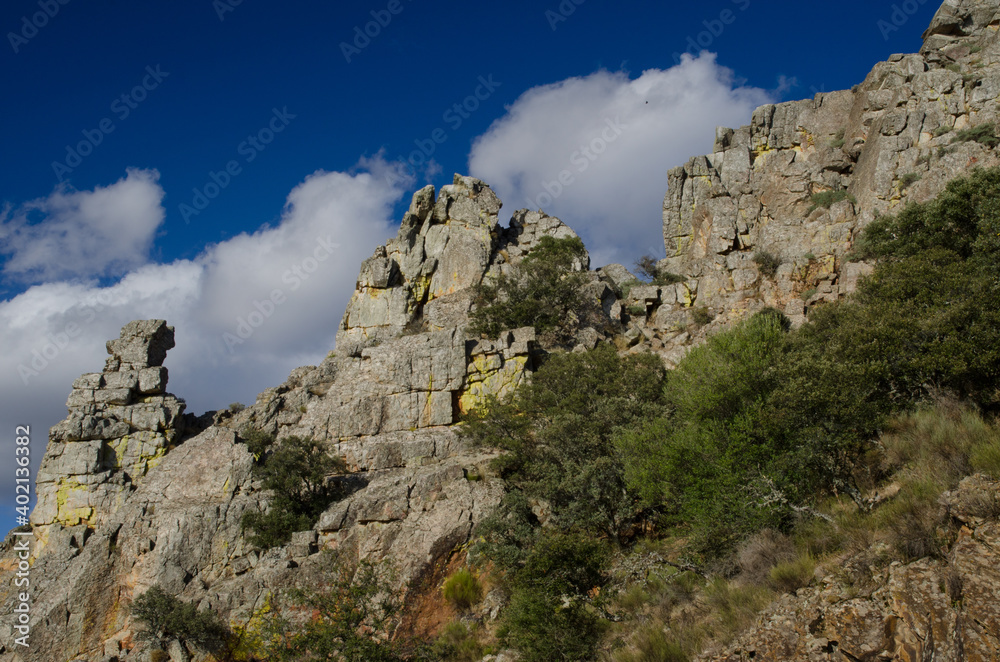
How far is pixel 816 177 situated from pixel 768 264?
1120 centimetres

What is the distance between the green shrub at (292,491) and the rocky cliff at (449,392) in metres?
1.03

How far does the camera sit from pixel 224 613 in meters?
27.0

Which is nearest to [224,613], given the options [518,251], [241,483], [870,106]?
[241,483]

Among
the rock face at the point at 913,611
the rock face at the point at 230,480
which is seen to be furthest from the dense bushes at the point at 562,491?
the rock face at the point at 913,611

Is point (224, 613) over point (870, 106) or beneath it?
beneath

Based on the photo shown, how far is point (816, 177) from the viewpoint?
5034cm

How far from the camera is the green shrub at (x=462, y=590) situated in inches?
980

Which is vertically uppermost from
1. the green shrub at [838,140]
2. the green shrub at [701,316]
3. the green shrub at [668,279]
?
the green shrub at [838,140]

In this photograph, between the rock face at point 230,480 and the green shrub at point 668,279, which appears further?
the green shrub at point 668,279

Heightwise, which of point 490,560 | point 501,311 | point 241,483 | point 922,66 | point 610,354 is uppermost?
point 922,66

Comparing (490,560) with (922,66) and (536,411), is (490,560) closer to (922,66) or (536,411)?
(536,411)

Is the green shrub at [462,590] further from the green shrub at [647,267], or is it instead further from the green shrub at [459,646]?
the green shrub at [647,267]

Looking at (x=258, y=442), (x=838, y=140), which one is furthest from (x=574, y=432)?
(x=838, y=140)

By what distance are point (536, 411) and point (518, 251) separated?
81.7 ft
